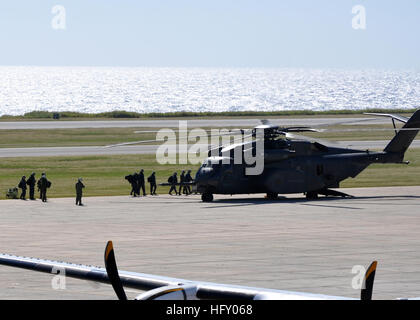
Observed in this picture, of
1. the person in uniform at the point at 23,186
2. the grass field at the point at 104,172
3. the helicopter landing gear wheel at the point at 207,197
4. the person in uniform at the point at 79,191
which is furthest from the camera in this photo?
the grass field at the point at 104,172

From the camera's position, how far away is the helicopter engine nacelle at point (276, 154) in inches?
1706

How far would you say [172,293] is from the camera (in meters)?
9.84

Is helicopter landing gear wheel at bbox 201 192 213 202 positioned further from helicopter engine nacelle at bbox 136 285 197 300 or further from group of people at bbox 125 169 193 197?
helicopter engine nacelle at bbox 136 285 197 300

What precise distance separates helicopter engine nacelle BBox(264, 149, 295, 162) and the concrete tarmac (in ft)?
8.27

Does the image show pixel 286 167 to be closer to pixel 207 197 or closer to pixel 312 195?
pixel 312 195

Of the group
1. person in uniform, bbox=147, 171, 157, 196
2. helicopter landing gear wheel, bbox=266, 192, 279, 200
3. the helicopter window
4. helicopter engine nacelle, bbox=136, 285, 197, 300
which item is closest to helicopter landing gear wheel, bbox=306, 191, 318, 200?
the helicopter window

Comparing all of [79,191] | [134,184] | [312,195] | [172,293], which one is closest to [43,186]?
[79,191]

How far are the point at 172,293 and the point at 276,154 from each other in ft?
111

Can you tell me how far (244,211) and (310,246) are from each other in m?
11.5

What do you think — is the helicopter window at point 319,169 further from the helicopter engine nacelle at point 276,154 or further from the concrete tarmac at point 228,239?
the helicopter engine nacelle at point 276,154

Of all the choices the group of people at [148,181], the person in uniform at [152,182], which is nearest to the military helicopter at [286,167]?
the group of people at [148,181]

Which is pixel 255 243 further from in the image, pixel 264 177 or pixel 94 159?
pixel 94 159

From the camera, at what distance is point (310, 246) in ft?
94.2
